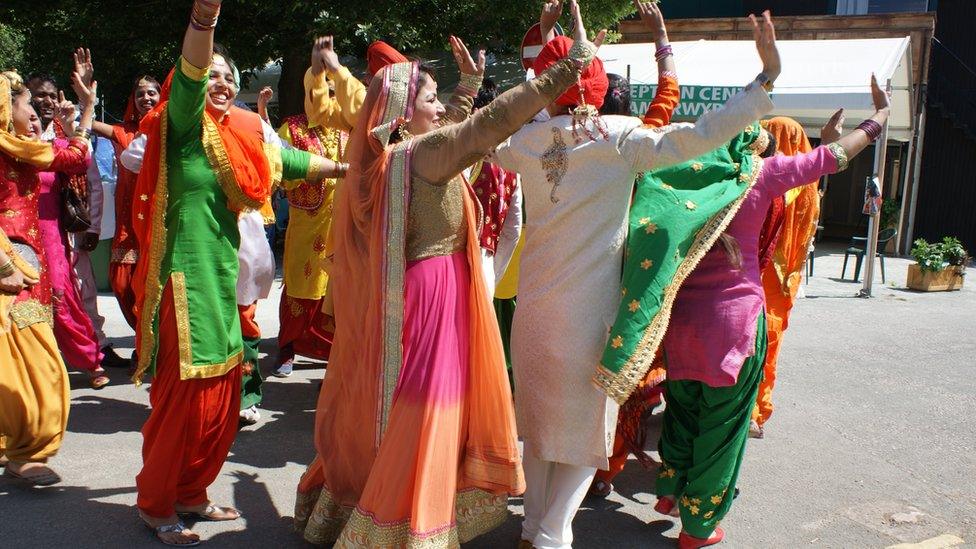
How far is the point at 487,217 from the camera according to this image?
4.14 metres

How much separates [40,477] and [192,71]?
1.93 meters

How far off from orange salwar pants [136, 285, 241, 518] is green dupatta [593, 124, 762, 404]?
1.41 metres

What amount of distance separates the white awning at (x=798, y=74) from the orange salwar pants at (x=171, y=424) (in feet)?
23.7

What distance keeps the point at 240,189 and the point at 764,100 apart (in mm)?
1835

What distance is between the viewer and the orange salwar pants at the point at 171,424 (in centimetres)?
314

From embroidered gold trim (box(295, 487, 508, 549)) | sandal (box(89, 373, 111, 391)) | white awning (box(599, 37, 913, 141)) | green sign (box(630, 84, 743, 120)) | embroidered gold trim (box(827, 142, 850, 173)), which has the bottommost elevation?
sandal (box(89, 373, 111, 391))

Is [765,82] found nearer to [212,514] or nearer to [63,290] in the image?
[212,514]

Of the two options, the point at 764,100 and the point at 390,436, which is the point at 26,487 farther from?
the point at 764,100

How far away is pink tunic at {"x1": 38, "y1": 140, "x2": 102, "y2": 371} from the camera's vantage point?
461 centimetres

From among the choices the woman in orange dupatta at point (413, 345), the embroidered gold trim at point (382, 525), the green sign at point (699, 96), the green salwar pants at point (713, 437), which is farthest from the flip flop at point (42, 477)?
the green sign at point (699, 96)

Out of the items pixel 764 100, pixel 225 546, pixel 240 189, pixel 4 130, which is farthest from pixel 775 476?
pixel 4 130

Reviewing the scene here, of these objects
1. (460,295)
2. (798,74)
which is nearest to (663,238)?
(460,295)

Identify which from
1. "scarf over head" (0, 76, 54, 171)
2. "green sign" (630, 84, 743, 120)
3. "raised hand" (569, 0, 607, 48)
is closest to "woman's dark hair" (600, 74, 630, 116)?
"raised hand" (569, 0, 607, 48)

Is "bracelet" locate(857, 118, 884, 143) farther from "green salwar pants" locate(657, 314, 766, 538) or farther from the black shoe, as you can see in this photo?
the black shoe
